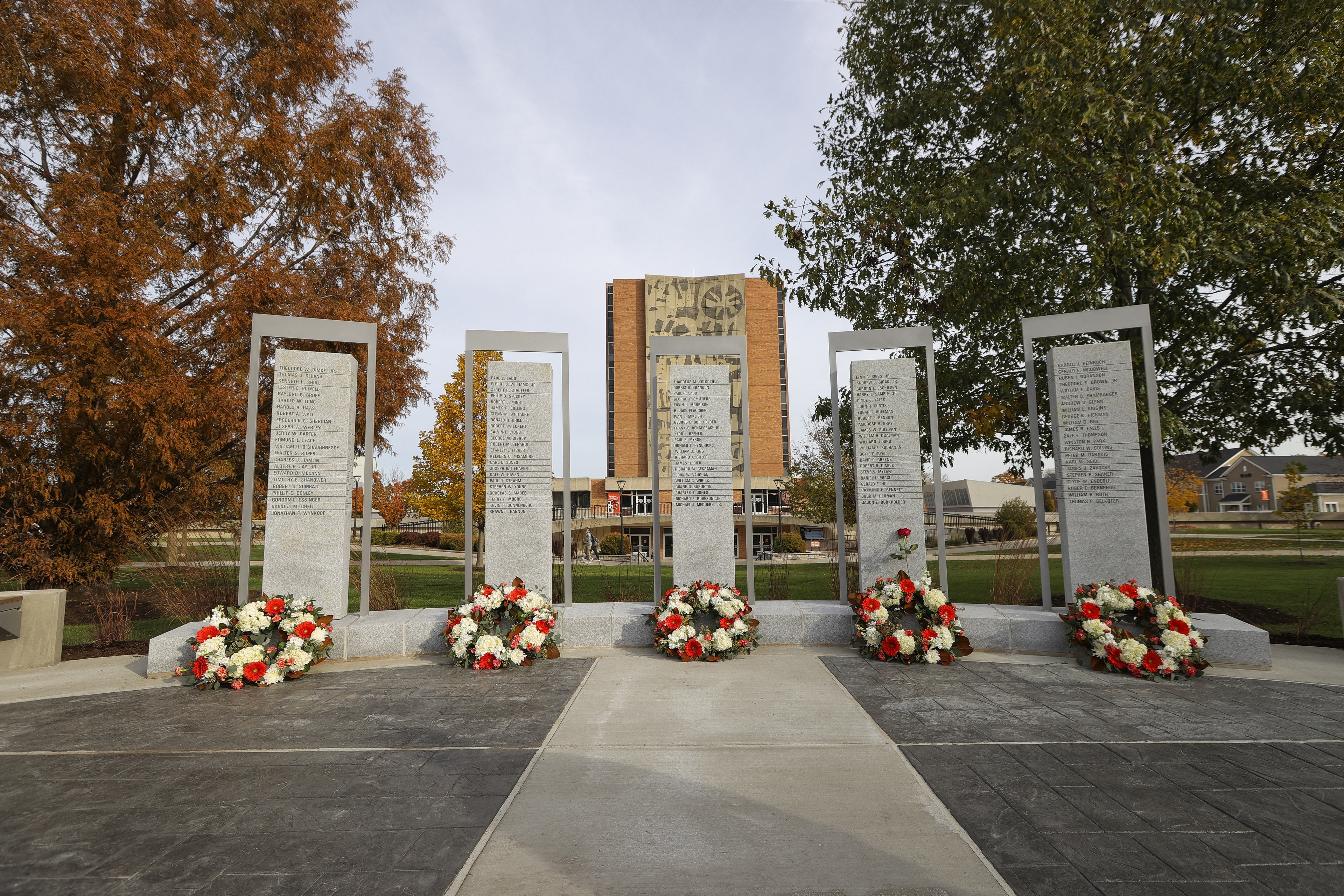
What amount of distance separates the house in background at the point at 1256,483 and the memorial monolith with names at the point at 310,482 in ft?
217

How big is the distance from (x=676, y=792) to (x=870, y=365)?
614 centimetres

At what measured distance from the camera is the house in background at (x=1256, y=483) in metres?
61.5

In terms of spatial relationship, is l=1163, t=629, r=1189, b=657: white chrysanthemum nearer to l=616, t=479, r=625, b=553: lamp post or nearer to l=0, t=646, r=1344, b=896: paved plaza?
Answer: l=0, t=646, r=1344, b=896: paved plaza

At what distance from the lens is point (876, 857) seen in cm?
285

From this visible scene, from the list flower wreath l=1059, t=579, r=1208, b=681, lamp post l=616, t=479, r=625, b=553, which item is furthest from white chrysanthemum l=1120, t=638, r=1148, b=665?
lamp post l=616, t=479, r=625, b=553

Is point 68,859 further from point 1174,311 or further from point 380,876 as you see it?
point 1174,311

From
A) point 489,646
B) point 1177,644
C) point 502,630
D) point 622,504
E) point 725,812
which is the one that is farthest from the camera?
point 622,504

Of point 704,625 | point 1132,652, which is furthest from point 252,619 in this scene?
point 1132,652

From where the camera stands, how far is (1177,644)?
6168 mm

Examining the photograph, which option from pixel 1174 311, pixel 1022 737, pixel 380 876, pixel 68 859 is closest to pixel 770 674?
pixel 1022 737

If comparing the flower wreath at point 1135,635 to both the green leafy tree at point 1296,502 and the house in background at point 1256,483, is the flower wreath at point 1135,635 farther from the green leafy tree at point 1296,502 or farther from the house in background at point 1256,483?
the house in background at point 1256,483

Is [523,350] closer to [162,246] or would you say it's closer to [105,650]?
[162,246]

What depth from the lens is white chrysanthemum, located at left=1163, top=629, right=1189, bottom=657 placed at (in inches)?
242

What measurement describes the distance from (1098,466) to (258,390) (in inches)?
378
